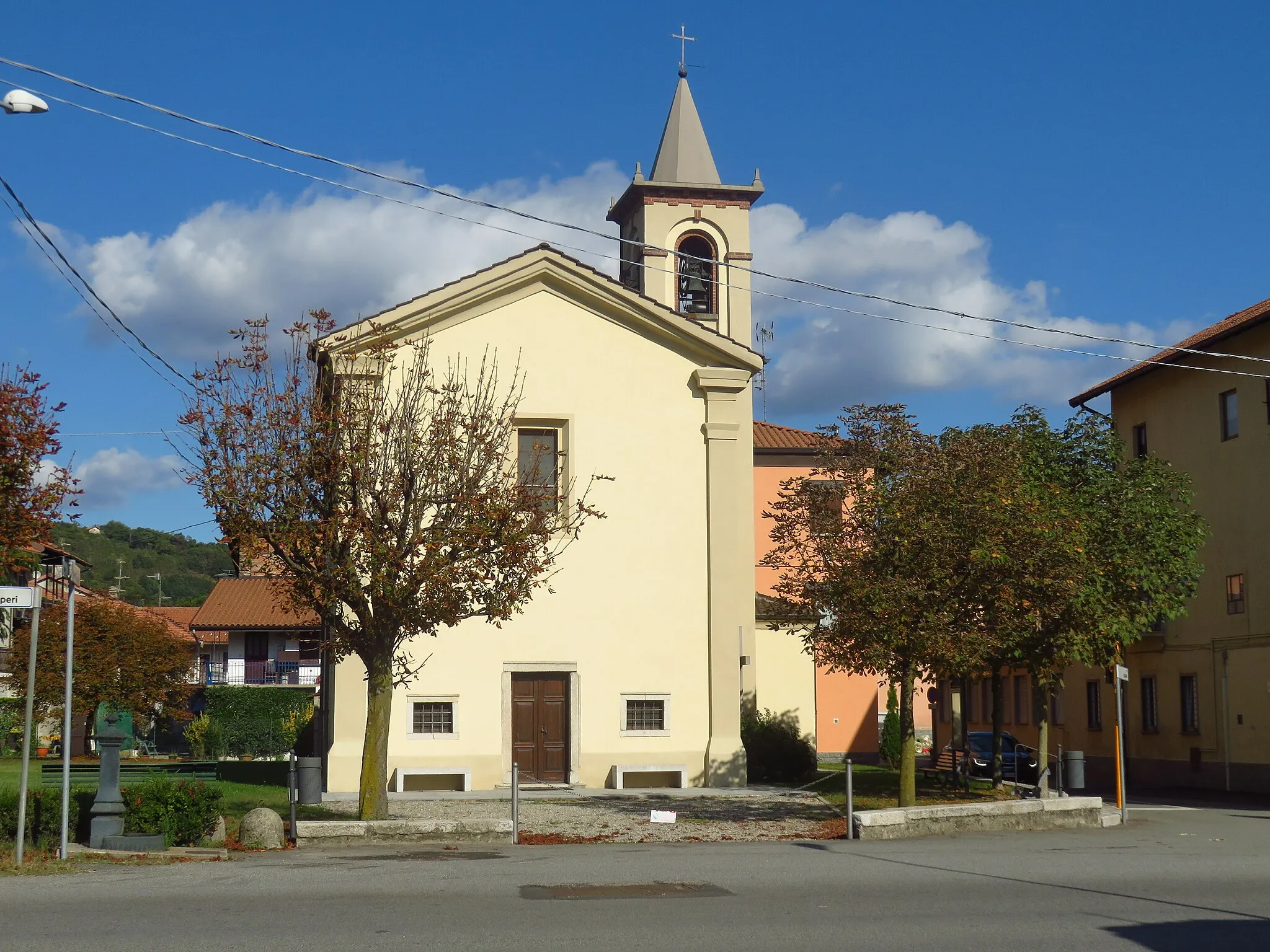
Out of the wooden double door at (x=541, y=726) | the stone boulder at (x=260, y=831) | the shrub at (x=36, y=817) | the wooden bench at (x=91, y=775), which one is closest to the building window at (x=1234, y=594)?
the wooden double door at (x=541, y=726)

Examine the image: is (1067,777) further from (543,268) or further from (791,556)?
(543,268)

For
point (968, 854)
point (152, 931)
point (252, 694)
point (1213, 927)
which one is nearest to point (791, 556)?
point (968, 854)

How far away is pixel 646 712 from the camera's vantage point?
2600 centimetres

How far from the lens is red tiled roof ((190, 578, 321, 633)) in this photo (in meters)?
62.9

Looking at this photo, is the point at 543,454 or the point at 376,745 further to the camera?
the point at 543,454

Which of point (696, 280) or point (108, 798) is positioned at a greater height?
point (696, 280)

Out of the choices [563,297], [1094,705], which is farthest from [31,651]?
[1094,705]

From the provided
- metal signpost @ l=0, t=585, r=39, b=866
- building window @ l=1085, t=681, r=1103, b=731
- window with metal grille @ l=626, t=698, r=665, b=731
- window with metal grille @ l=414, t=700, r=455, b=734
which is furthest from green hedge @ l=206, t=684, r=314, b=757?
metal signpost @ l=0, t=585, r=39, b=866

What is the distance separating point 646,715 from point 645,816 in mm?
5421

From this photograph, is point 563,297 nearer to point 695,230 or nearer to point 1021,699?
point 695,230

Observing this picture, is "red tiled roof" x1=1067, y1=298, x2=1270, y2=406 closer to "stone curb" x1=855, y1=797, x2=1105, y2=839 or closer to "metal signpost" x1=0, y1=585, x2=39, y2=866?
"stone curb" x1=855, y1=797, x2=1105, y2=839

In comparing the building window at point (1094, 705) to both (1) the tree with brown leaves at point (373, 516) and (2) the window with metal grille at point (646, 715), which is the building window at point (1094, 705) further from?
(1) the tree with brown leaves at point (373, 516)

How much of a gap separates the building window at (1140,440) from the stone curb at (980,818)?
20.1m

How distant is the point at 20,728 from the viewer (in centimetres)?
4841
